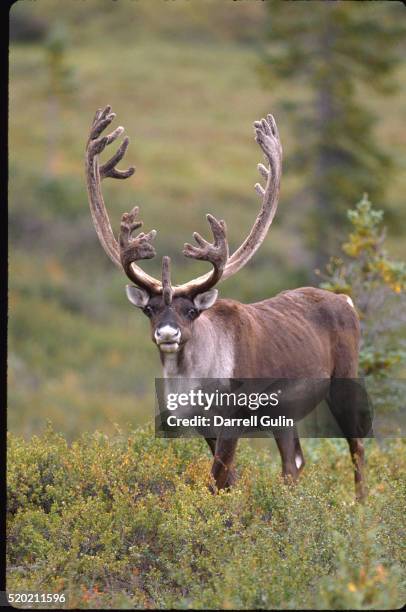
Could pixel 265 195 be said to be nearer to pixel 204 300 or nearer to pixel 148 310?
pixel 204 300

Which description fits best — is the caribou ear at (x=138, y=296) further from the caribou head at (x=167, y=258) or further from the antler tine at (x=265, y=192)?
the antler tine at (x=265, y=192)

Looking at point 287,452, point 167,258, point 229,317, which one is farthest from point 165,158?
point 167,258

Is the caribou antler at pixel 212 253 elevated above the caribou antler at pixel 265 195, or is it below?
below

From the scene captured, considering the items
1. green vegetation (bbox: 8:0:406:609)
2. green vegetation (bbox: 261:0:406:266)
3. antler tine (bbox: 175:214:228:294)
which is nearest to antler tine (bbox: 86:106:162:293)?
antler tine (bbox: 175:214:228:294)

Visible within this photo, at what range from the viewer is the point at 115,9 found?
212ft

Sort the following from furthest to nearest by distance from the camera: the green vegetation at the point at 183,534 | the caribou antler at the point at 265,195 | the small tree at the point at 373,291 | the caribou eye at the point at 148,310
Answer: the small tree at the point at 373,291
the caribou antler at the point at 265,195
the caribou eye at the point at 148,310
the green vegetation at the point at 183,534

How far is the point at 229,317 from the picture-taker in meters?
7.67

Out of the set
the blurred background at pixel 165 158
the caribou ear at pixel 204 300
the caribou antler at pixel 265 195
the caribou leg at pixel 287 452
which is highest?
the blurred background at pixel 165 158

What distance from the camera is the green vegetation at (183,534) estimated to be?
18.5 ft

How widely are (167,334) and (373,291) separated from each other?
4573mm

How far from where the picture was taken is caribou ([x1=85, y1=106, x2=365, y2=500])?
23.5 feet

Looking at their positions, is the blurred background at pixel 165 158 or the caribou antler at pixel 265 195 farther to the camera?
the blurred background at pixel 165 158

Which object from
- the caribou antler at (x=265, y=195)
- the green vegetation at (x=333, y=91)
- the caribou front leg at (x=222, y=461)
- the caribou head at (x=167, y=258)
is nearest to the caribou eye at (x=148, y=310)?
the caribou head at (x=167, y=258)

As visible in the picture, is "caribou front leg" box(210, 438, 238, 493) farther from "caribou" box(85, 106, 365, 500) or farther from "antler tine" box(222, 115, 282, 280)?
"antler tine" box(222, 115, 282, 280)
